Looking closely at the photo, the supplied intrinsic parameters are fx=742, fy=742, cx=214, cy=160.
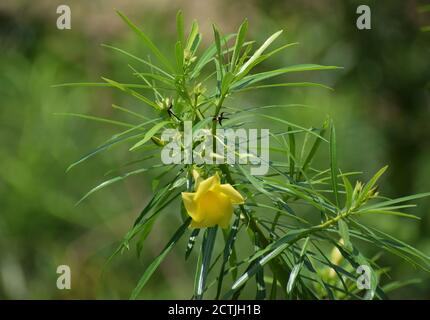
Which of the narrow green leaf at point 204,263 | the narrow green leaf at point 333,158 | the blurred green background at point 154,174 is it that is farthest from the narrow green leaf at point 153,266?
the blurred green background at point 154,174

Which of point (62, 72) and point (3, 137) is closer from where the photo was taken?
point (3, 137)

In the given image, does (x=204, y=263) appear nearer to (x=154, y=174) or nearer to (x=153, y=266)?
(x=153, y=266)

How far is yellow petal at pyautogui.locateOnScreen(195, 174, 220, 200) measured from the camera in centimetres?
60

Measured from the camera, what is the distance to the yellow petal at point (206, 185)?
1.97 feet

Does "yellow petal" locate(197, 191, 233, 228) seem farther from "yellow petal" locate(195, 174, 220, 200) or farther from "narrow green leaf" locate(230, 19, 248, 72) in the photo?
"narrow green leaf" locate(230, 19, 248, 72)

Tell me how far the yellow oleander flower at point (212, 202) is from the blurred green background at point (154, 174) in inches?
43.7

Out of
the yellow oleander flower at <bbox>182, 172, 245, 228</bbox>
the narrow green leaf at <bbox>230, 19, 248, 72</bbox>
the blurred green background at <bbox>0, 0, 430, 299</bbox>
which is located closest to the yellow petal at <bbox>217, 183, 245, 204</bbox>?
the yellow oleander flower at <bbox>182, 172, 245, 228</bbox>

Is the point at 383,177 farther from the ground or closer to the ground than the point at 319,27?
closer to the ground

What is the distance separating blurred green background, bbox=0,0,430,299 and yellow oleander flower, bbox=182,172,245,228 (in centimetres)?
111

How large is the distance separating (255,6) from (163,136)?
140 cm

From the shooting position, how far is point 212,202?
0.59m
